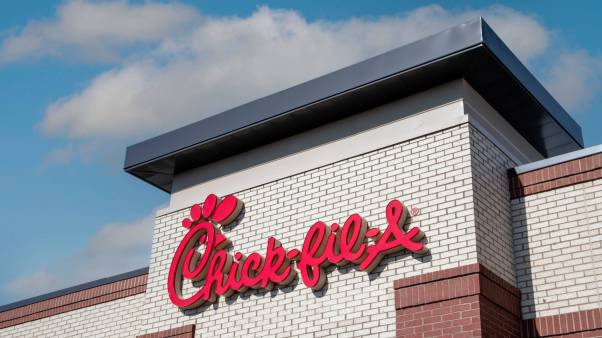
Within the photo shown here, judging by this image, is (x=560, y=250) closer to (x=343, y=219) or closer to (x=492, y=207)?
(x=492, y=207)

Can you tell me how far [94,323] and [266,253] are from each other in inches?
208

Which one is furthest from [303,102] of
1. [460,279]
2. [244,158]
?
[460,279]

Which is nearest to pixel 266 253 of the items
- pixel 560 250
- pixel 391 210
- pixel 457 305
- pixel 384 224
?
pixel 384 224

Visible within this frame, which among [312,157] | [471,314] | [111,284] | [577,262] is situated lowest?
[471,314]

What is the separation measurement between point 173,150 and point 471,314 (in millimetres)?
6328

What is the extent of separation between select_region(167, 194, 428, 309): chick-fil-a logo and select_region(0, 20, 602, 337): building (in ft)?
0.08

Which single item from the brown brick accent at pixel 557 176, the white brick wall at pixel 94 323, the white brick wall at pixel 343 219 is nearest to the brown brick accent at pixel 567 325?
the white brick wall at pixel 343 219

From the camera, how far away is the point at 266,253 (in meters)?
Answer: 13.2

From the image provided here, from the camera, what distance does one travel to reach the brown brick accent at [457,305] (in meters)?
10.9

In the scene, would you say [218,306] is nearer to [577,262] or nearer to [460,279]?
[460,279]

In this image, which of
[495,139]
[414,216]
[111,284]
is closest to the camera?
[414,216]

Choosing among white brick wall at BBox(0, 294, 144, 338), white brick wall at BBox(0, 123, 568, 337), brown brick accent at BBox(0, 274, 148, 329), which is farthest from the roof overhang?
white brick wall at BBox(0, 294, 144, 338)

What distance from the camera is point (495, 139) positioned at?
12.9m

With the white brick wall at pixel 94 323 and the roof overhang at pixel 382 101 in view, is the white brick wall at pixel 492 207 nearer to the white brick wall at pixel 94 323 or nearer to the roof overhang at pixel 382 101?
the roof overhang at pixel 382 101
